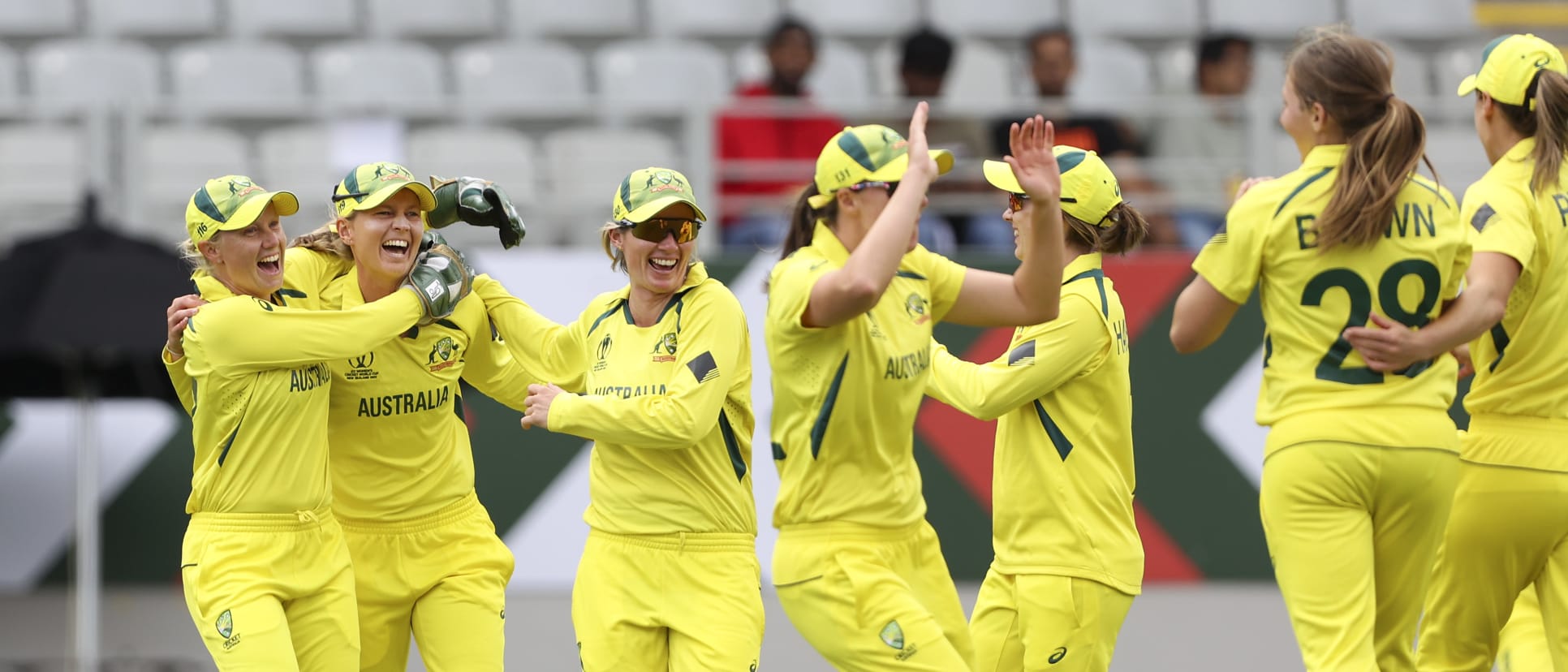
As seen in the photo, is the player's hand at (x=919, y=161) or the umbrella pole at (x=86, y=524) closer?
the player's hand at (x=919, y=161)

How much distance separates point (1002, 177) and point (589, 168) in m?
5.17

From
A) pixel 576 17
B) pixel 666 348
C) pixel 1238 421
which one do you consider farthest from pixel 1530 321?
pixel 576 17

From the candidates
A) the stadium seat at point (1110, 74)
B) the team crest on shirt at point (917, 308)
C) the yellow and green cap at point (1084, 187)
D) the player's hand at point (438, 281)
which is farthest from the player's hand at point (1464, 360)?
the stadium seat at point (1110, 74)

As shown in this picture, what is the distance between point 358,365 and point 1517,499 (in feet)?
11.6

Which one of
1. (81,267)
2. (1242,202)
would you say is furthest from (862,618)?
(81,267)

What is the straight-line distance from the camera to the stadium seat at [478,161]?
10047mm

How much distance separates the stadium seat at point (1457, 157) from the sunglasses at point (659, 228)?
271 inches

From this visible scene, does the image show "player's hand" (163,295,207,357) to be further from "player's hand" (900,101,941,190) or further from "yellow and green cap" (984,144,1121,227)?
"yellow and green cap" (984,144,1121,227)

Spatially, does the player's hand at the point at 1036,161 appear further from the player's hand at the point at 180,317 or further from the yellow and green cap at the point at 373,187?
the player's hand at the point at 180,317

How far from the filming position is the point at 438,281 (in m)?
5.60

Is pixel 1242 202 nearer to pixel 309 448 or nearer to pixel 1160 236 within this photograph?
pixel 309 448

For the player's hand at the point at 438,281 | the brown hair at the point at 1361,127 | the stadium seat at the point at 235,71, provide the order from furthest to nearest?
the stadium seat at the point at 235,71
the player's hand at the point at 438,281
the brown hair at the point at 1361,127

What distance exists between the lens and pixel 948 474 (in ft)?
32.9

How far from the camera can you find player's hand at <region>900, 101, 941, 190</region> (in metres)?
4.80
